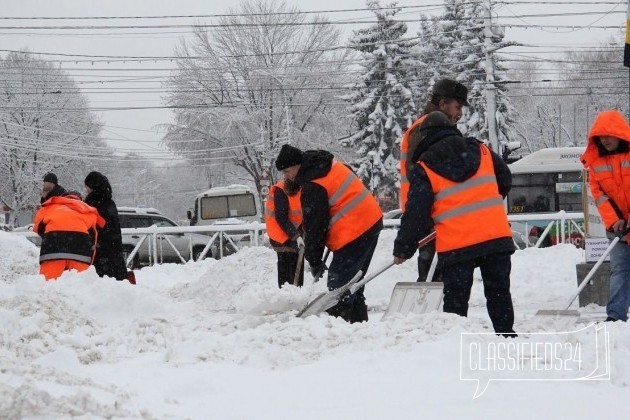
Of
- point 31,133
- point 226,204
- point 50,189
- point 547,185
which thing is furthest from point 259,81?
point 50,189

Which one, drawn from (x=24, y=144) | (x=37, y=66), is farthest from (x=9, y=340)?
(x=37, y=66)

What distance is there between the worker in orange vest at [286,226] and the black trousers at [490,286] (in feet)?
10.5

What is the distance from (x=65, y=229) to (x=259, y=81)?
129 ft

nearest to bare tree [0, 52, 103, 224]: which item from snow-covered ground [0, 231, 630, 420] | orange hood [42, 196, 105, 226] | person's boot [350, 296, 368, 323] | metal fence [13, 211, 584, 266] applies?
metal fence [13, 211, 584, 266]

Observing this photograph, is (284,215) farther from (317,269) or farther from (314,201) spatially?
(314,201)

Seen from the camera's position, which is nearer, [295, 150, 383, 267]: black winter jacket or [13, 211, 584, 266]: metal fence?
[295, 150, 383, 267]: black winter jacket

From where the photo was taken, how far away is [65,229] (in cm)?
847

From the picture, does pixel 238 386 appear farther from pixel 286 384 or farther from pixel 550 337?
pixel 550 337

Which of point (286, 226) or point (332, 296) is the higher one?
point (286, 226)

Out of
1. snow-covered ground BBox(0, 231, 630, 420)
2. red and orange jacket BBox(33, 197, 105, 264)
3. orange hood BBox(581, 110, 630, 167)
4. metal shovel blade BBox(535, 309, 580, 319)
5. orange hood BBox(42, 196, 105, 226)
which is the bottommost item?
metal shovel blade BBox(535, 309, 580, 319)

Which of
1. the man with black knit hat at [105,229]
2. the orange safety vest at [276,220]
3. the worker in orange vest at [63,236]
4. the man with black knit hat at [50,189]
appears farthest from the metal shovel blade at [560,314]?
the man with black knit hat at [50,189]

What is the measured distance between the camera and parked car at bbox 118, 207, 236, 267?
1916cm

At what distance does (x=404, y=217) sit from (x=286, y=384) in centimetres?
182

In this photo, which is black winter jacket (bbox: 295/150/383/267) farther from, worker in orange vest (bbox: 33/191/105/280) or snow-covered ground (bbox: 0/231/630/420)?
worker in orange vest (bbox: 33/191/105/280)
